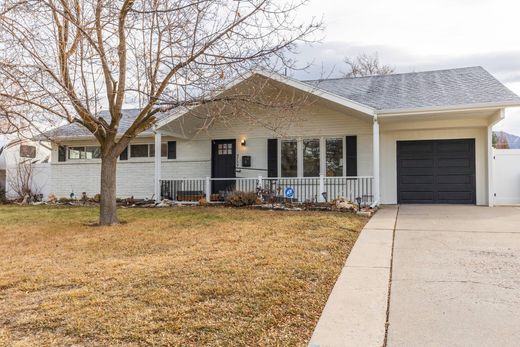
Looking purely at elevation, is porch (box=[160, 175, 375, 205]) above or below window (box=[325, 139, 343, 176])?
below

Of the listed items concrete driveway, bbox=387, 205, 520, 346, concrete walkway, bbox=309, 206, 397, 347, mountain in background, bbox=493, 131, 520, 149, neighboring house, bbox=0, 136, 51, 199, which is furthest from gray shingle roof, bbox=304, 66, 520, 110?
mountain in background, bbox=493, 131, 520, 149

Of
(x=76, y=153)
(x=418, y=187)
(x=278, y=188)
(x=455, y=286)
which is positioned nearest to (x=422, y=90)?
(x=418, y=187)

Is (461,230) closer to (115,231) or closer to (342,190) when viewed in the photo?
(342,190)

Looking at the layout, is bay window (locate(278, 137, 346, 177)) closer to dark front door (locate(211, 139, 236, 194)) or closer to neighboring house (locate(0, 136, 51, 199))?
dark front door (locate(211, 139, 236, 194))

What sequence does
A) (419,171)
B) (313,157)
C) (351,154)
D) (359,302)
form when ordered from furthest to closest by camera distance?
(313,157)
(351,154)
(419,171)
(359,302)

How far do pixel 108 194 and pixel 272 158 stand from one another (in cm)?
588

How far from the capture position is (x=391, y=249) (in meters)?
5.87

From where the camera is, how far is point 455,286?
166 inches

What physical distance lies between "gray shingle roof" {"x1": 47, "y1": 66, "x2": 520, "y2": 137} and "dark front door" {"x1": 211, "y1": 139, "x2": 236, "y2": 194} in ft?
7.58

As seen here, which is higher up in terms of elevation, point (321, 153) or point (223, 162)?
point (321, 153)

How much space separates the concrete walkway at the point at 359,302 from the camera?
3.10m

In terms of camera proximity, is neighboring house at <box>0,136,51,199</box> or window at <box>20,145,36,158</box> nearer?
neighboring house at <box>0,136,51,199</box>

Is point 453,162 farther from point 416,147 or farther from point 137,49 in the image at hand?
point 137,49

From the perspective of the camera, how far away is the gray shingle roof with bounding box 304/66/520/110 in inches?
415
